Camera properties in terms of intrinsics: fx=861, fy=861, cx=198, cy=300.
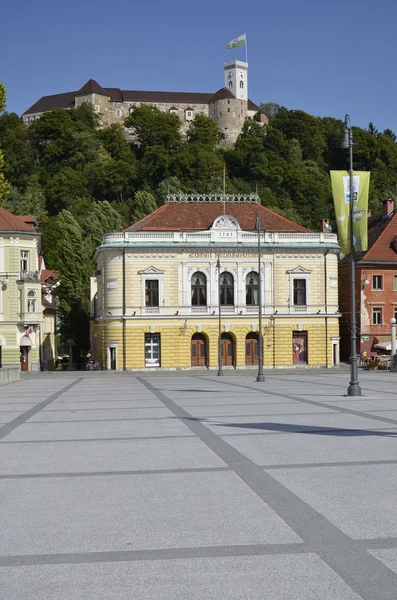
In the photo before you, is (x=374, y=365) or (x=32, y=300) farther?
(x=32, y=300)

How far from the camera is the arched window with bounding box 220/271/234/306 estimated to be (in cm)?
6206

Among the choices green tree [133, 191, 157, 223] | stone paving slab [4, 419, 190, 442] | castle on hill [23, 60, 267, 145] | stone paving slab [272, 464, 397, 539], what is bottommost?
stone paving slab [4, 419, 190, 442]

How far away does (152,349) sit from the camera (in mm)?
60750

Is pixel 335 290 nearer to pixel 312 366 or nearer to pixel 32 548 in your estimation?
pixel 312 366

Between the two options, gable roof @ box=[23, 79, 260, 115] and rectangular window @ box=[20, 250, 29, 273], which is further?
gable roof @ box=[23, 79, 260, 115]

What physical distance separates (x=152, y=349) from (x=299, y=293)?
1161 cm

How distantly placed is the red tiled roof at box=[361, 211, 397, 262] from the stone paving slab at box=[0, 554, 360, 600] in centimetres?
6130

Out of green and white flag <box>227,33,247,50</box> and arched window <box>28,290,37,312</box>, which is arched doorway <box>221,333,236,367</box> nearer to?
arched window <box>28,290,37,312</box>

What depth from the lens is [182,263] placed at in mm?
61500

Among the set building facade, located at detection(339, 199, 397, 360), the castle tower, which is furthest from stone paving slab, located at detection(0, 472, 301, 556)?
the castle tower

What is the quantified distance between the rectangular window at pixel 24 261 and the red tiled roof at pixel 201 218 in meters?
7.58

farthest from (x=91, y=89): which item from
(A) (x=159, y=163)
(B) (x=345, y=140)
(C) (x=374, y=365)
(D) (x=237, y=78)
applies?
(B) (x=345, y=140)

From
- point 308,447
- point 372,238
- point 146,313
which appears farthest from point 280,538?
point 372,238

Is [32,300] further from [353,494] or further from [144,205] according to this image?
[353,494]
